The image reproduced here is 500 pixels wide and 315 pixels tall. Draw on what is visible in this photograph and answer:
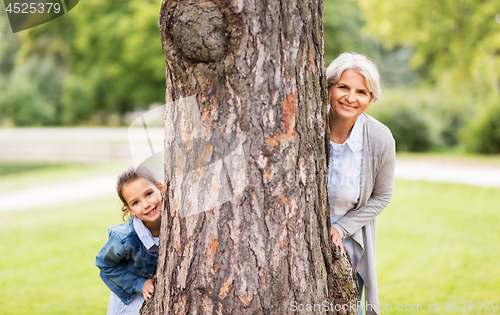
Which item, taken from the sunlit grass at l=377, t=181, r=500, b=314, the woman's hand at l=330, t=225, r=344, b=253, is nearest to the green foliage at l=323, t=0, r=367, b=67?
the sunlit grass at l=377, t=181, r=500, b=314

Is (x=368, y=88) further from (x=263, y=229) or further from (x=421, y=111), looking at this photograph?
(x=421, y=111)

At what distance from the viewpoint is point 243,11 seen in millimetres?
1773

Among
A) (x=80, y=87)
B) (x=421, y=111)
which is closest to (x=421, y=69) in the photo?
(x=421, y=111)

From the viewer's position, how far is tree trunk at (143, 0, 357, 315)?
1788 millimetres

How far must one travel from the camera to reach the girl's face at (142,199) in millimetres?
2281

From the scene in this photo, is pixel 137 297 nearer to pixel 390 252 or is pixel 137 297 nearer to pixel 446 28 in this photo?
pixel 390 252

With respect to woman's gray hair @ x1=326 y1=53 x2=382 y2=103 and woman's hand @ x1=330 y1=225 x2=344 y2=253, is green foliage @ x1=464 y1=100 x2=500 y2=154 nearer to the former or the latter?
woman's gray hair @ x1=326 y1=53 x2=382 y2=103

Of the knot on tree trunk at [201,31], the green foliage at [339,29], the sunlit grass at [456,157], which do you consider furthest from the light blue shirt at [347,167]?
the green foliage at [339,29]

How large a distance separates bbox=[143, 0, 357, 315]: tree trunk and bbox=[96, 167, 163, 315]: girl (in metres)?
0.39

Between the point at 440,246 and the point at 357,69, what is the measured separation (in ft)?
17.4

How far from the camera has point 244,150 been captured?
1.82 metres

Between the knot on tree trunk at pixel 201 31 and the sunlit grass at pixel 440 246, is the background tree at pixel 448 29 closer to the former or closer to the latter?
the sunlit grass at pixel 440 246

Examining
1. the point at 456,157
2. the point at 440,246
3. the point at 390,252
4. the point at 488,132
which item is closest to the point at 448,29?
the point at 456,157

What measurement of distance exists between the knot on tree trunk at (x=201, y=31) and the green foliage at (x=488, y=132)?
15627mm
